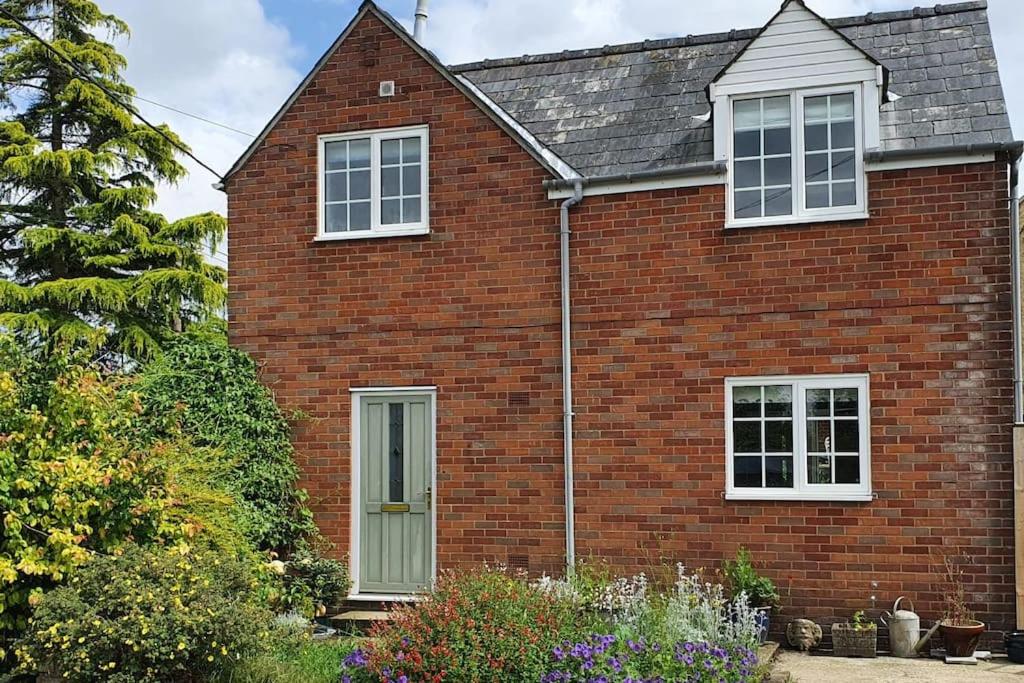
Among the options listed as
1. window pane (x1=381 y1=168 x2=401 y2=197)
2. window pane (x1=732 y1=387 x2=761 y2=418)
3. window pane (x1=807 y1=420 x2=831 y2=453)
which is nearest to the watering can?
window pane (x1=807 y1=420 x2=831 y2=453)

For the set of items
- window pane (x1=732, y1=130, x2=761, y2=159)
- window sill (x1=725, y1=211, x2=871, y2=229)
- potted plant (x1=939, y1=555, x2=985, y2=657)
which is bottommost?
potted plant (x1=939, y1=555, x2=985, y2=657)

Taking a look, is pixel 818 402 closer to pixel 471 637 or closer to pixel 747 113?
pixel 747 113

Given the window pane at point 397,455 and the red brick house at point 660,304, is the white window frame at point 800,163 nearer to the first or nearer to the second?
the red brick house at point 660,304

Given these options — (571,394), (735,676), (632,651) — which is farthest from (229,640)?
(571,394)

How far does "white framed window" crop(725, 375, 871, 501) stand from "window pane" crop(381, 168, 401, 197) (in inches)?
175

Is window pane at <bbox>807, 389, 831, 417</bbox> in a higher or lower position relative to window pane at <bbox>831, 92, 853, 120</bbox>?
lower

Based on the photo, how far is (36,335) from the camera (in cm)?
1884

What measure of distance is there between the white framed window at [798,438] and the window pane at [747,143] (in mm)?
2392

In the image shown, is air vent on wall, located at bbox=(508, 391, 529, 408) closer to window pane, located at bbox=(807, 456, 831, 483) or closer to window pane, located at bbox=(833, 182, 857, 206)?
window pane, located at bbox=(807, 456, 831, 483)

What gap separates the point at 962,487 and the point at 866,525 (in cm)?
99

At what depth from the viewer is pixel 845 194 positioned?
11.7 meters

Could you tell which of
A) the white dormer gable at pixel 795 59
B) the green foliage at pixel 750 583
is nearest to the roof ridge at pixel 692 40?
the white dormer gable at pixel 795 59

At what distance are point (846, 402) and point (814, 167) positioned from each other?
2.46 meters

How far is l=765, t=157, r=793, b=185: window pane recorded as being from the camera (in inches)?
469
